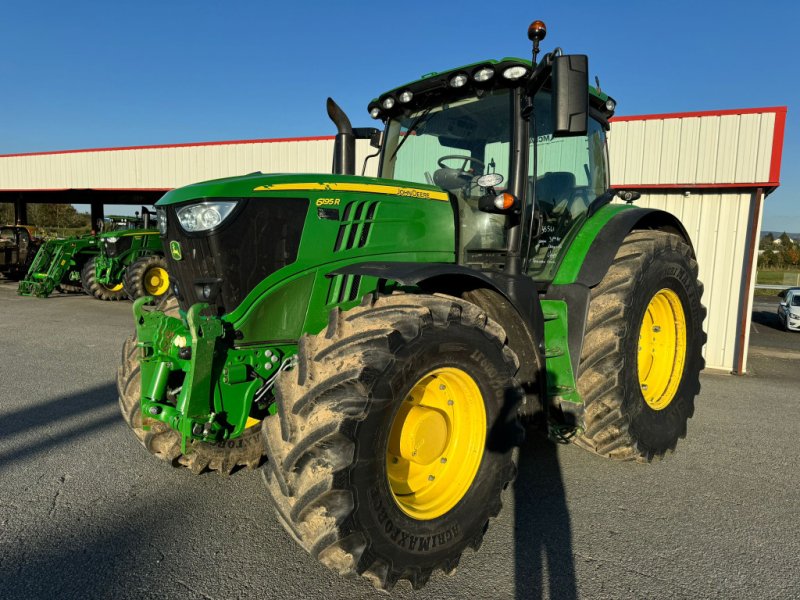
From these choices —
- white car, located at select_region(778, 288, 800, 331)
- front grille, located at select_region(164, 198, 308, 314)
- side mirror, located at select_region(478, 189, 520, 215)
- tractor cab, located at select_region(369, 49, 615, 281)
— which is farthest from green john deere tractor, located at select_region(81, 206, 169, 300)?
white car, located at select_region(778, 288, 800, 331)

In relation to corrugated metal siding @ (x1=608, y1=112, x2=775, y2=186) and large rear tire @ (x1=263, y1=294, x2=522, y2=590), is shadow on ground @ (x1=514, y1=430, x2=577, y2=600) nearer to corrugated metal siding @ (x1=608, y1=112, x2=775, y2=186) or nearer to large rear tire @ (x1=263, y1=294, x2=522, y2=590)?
large rear tire @ (x1=263, y1=294, x2=522, y2=590)

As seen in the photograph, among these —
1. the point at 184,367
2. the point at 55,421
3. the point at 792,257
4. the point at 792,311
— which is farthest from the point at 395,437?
the point at 792,257

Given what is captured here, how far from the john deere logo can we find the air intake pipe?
140 centimetres

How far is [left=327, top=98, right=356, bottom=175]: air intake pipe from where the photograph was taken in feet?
12.2

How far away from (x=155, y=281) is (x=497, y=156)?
1049 cm

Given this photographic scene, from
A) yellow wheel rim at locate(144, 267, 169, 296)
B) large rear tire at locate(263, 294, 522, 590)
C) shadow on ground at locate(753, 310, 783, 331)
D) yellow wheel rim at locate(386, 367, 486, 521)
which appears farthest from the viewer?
shadow on ground at locate(753, 310, 783, 331)

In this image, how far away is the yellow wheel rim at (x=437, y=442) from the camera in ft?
7.82

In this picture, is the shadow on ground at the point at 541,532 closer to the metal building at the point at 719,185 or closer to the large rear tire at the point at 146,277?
the metal building at the point at 719,185

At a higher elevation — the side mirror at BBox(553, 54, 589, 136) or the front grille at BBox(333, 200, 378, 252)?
the side mirror at BBox(553, 54, 589, 136)

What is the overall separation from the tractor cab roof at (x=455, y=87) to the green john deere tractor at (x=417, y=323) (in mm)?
16

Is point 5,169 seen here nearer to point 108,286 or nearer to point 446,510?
point 108,286

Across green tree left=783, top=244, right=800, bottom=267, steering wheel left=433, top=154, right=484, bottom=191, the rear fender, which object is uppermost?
steering wheel left=433, top=154, right=484, bottom=191

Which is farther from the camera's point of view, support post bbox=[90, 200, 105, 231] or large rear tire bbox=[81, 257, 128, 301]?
support post bbox=[90, 200, 105, 231]

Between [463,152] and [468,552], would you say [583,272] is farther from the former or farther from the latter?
[468,552]
